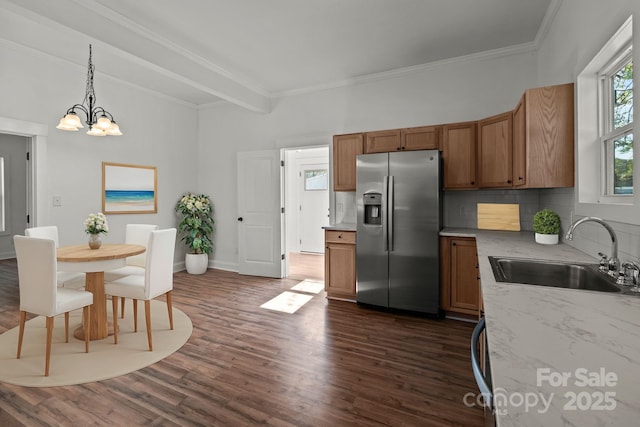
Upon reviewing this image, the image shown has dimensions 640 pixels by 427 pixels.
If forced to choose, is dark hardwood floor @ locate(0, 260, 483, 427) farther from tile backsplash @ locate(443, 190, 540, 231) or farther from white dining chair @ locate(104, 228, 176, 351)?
tile backsplash @ locate(443, 190, 540, 231)

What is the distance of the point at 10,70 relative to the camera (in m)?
3.37

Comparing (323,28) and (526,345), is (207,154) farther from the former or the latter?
(526,345)

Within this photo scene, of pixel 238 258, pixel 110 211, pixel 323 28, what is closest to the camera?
pixel 323 28

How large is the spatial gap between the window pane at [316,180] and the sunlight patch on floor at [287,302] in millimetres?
3413

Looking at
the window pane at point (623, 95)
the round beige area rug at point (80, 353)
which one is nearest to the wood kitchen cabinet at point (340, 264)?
the round beige area rug at point (80, 353)

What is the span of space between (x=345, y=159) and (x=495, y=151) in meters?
1.70

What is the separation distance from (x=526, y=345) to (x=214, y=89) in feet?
13.7

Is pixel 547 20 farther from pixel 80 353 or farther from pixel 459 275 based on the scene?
pixel 80 353

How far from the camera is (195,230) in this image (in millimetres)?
5191

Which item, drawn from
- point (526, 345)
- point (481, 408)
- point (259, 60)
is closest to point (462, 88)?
point (259, 60)

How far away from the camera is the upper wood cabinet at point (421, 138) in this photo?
354 cm

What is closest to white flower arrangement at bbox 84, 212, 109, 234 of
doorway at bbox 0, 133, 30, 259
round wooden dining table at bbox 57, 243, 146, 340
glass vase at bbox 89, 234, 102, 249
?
glass vase at bbox 89, 234, 102, 249

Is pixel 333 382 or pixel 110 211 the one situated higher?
pixel 110 211

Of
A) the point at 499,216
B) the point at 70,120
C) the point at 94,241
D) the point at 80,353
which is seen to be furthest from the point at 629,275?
the point at 70,120
